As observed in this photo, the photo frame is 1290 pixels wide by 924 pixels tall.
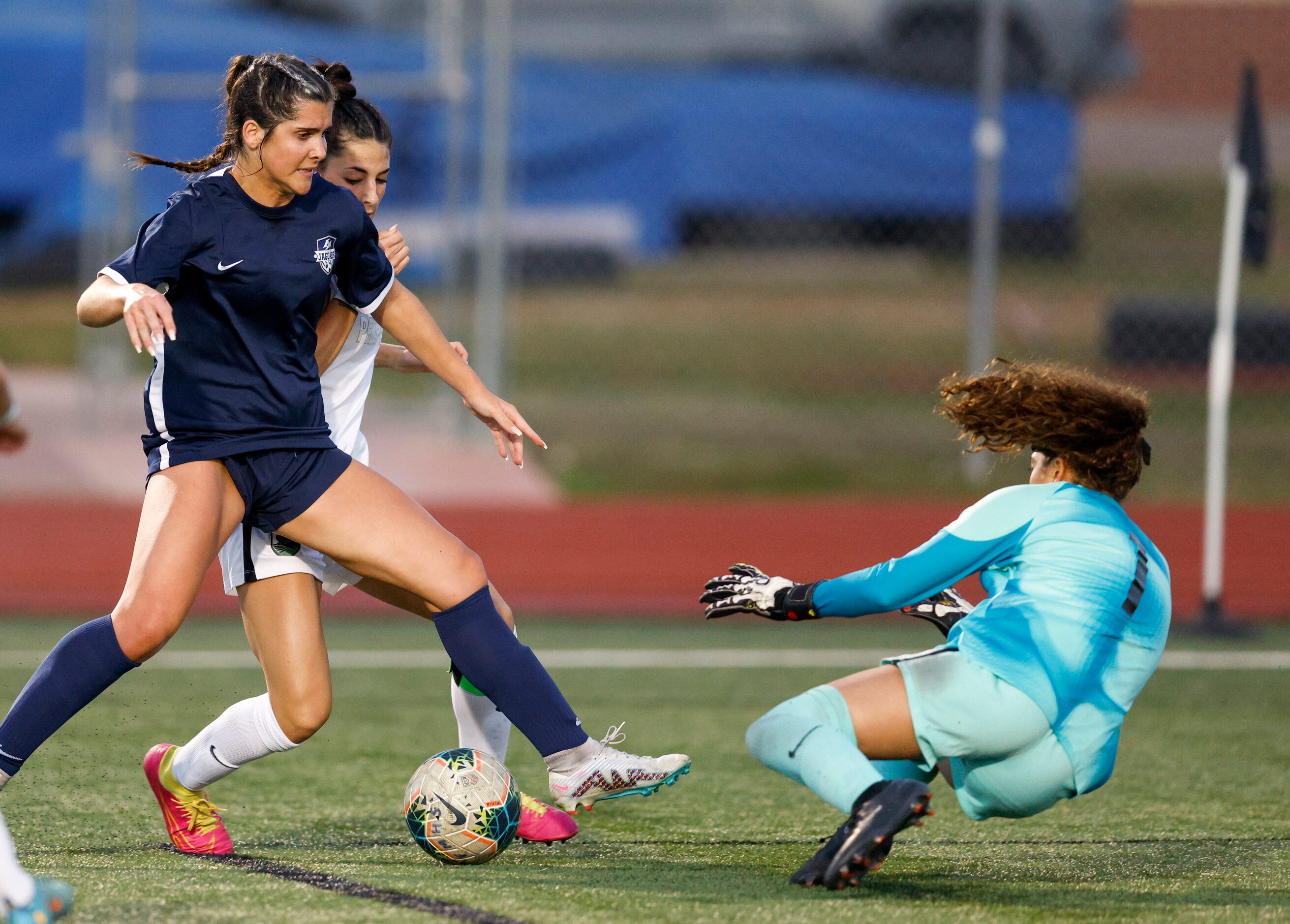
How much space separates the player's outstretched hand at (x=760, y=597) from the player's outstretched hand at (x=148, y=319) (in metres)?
1.10

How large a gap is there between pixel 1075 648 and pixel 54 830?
2.23 meters

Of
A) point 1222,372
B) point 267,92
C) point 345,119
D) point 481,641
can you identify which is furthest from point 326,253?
point 1222,372

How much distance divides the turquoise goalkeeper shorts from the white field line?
288cm

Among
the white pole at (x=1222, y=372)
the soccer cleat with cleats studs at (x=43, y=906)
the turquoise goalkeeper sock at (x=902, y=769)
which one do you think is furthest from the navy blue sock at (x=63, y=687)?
the white pole at (x=1222, y=372)

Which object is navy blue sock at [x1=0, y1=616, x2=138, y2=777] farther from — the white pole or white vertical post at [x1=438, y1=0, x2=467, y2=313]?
white vertical post at [x1=438, y1=0, x2=467, y2=313]

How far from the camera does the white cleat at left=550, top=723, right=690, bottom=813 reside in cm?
322

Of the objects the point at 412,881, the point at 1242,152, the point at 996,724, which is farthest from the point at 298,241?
the point at 1242,152

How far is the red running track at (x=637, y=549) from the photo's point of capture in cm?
739

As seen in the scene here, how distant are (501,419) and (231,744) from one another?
2.93 ft

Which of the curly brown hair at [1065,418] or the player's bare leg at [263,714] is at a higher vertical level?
the curly brown hair at [1065,418]

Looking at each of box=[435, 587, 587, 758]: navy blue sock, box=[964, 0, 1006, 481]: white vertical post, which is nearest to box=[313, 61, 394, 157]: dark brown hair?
box=[435, 587, 587, 758]: navy blue sock

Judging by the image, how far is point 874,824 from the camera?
2652mm

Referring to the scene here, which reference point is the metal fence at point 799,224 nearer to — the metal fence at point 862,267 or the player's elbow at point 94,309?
the metal fence at point 862,267

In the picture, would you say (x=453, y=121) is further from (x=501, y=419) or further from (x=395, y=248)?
(x=501, y=419)
